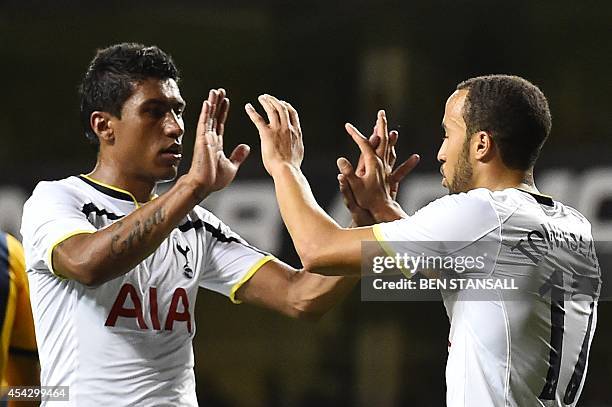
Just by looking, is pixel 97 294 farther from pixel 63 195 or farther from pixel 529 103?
pixel 529 103

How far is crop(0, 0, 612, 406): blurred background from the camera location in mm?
9117

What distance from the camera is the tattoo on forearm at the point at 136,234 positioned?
2.90m

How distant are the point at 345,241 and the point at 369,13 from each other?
25.2ft

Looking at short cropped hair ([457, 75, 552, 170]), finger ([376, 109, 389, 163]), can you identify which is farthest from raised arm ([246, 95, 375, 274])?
short cropped hair ([457, 75, 552, 170])

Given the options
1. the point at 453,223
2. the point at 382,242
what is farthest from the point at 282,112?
the point at 453,223

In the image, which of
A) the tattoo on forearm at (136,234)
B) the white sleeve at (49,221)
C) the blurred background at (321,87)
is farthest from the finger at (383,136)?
the blurred background at (321,87)

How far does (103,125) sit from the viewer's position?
11.0 ft

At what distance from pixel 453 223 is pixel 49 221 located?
43.2 inches

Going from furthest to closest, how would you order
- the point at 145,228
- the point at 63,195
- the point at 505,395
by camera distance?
the point at 63,195 → the point at 145,228 → the point at 505,395

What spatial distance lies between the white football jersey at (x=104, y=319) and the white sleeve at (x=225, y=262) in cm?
22

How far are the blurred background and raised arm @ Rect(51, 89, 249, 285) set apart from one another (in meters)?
4.67

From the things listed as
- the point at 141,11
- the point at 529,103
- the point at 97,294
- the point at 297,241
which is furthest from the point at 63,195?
the point at 141,11

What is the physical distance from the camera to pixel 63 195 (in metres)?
3.15

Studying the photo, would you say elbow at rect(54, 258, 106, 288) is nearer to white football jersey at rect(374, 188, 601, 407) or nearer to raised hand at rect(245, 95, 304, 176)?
raised hand at rect(245, 95, 304, 176)
